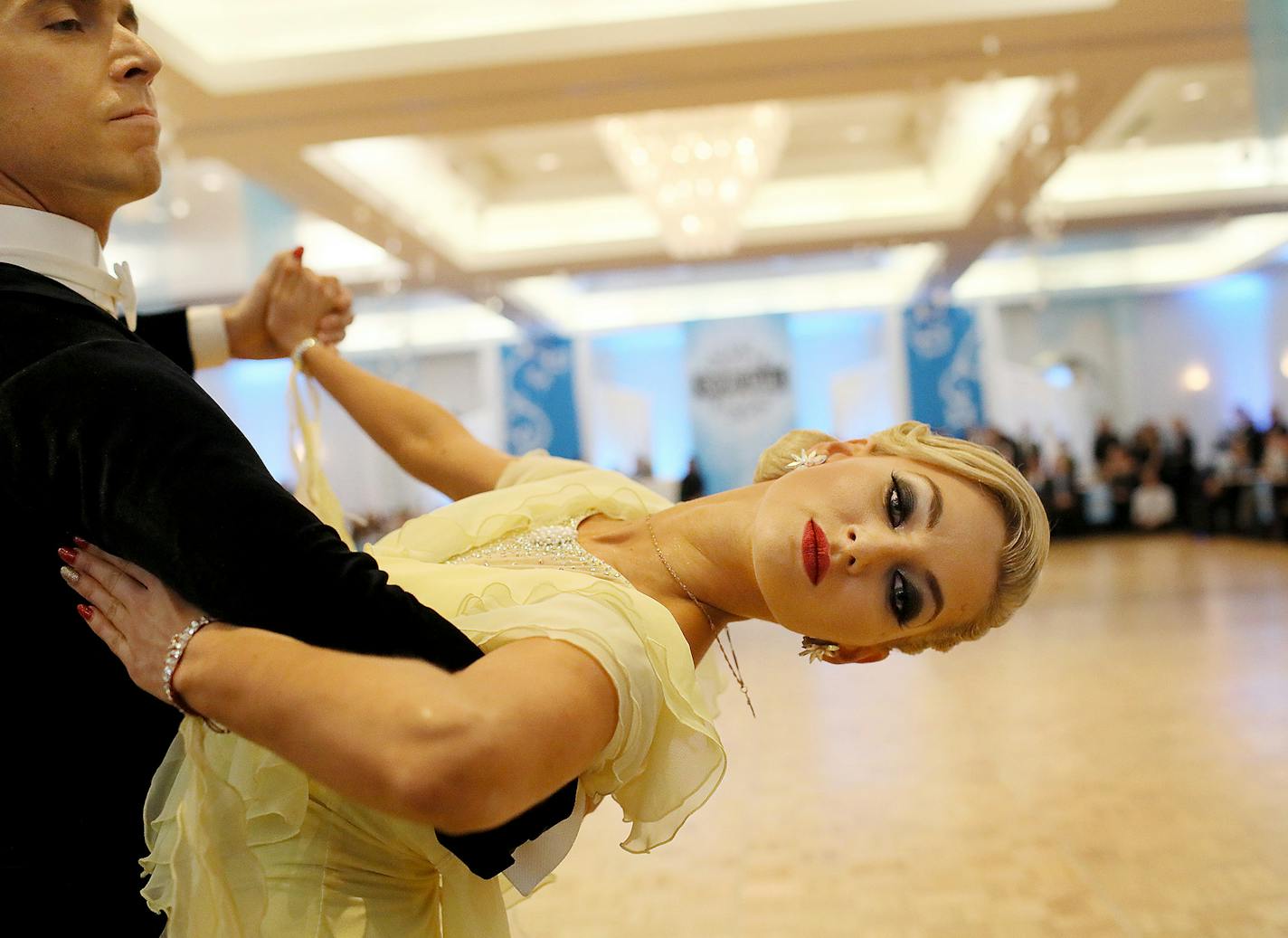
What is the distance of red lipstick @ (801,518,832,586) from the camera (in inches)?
65.0

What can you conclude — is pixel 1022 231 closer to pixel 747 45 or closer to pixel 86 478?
pixel 747 45

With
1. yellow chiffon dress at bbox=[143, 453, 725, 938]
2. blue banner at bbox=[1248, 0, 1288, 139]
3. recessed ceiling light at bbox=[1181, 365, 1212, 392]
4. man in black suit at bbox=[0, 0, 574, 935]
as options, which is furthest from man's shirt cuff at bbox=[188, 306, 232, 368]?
recessed ceiling light at bbox=[1181, 365, 1212, 392]

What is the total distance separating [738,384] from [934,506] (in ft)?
52.7

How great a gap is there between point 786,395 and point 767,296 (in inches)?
79.7

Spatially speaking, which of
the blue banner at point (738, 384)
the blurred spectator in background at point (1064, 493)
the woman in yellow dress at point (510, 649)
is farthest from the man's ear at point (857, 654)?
the blue banner at point (738, 384)

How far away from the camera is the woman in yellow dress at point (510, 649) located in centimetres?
97

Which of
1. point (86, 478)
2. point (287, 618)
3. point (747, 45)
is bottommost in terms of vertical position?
point (287, 618)

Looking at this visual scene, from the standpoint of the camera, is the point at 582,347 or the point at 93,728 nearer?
the point at 93,728

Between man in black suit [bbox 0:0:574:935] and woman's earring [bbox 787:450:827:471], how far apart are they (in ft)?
2.77

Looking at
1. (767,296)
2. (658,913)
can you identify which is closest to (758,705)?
(658,913)

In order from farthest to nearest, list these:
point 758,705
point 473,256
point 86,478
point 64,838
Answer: point 473,256 → point 758,705 → point 64,838 → point 86,478

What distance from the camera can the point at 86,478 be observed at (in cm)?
102

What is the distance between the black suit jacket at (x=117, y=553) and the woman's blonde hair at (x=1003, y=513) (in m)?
0.87

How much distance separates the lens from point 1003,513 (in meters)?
1.77
